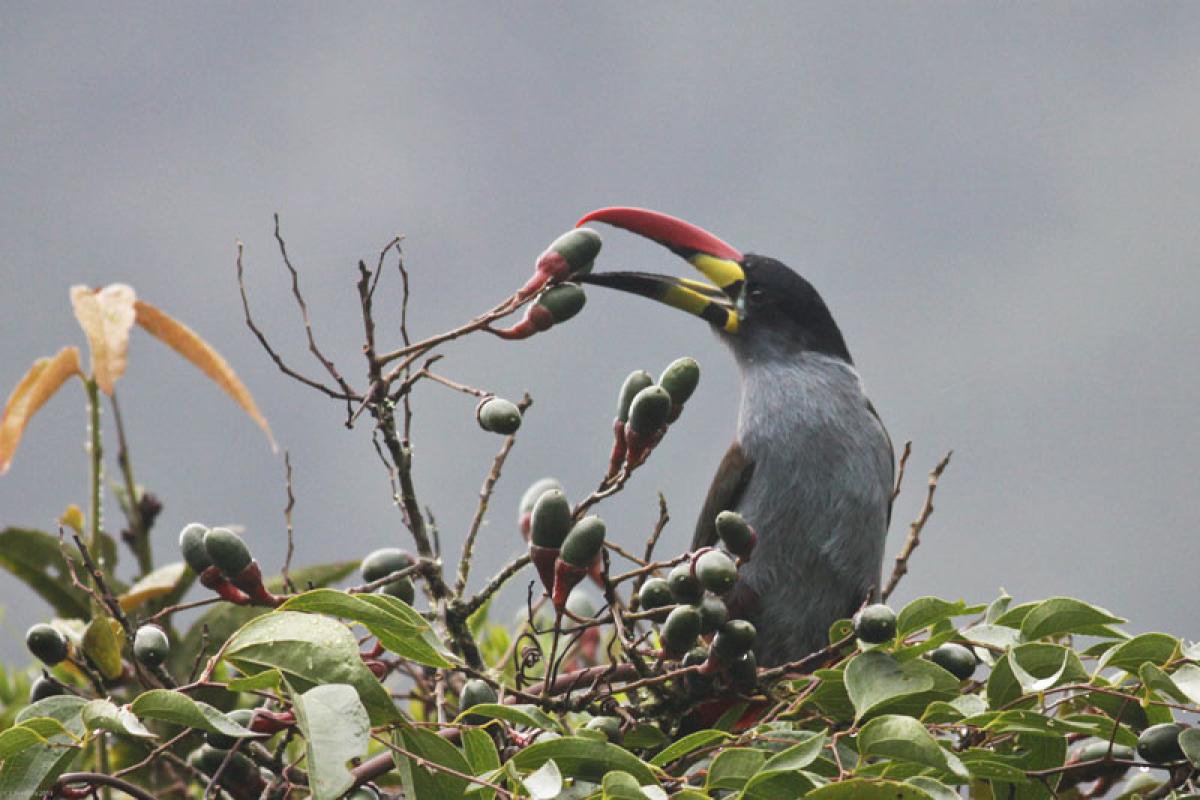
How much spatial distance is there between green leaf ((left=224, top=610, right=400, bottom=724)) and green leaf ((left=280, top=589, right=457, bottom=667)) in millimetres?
35

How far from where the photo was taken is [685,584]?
5.40 feet

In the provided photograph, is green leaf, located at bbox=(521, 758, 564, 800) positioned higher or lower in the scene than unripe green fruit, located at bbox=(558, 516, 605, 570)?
lower

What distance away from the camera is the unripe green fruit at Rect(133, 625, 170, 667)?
1.55 meters

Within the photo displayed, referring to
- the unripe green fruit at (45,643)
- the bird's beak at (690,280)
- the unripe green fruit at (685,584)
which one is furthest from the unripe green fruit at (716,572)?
the bird's beak at (690,280)

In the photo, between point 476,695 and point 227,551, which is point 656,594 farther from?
point 227,551

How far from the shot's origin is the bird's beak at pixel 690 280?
277 centimetres

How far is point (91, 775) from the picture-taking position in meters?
→ 1.41

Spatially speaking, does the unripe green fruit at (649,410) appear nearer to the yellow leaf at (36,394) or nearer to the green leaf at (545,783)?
the green leaf at (545,783)

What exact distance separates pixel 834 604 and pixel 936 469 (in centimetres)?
54

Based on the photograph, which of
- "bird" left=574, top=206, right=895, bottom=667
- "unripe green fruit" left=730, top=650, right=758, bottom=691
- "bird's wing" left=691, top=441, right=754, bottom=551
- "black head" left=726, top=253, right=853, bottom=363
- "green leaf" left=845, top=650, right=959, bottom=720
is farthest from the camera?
"black head" left=726, top=253, right=853, bottom=363

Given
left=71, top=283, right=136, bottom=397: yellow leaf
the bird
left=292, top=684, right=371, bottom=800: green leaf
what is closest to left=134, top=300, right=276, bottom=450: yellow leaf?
left=71, top=283, right=136, bottom=397: yellow leaf

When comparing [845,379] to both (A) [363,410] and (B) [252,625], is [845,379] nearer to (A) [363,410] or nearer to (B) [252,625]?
(A) [363,410]

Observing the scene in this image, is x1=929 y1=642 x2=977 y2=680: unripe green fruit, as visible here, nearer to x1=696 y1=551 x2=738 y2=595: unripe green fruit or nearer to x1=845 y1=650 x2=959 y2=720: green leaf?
x1=845 y1=650 x2=959 y2=720: green leaf

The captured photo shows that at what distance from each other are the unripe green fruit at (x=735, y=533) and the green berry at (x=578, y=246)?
0.40 m
